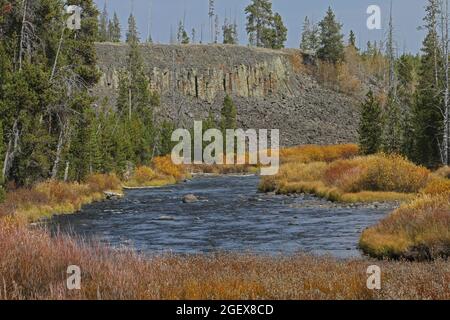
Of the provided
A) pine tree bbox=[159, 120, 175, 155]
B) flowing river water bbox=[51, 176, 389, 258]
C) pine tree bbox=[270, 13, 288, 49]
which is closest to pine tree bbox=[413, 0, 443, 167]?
flowing river water bbox=[51, 176, 389, 258]

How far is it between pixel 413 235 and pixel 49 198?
19.3m

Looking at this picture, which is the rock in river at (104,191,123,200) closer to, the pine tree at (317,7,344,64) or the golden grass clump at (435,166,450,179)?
the golden grass clump at (435,166,450,179)

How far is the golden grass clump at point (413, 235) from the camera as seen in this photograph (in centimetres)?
1568

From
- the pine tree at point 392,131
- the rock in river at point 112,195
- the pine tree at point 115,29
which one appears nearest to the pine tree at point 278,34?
the pine tree at point 115,29

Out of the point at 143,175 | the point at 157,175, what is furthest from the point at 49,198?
the point at 157,175

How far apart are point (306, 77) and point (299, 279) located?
110329 millimetres

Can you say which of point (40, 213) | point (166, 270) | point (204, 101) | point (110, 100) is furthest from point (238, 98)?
point (166, 270)

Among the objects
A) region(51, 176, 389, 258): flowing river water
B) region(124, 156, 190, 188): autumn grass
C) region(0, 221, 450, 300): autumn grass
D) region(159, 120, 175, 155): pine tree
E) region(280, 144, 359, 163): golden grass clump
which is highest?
region(159, 120, 175, 155): pine tree

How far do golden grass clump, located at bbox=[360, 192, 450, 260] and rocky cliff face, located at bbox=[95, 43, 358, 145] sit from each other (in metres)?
72.1

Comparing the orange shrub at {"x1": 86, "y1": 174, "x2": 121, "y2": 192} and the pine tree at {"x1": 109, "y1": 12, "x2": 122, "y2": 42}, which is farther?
the pine tree at {"x1": 109, "y1": 12, "x2": 122, "y2": 42}

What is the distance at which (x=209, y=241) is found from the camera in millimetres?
20328

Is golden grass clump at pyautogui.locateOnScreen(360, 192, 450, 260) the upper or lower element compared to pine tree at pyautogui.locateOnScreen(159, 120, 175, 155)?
lower

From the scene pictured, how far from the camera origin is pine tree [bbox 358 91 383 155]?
46750 mm

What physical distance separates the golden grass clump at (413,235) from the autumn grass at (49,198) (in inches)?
536
